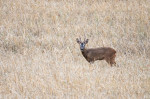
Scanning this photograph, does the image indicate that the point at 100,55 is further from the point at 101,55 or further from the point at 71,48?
the point at 71,48

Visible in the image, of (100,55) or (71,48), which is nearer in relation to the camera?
(100,55)

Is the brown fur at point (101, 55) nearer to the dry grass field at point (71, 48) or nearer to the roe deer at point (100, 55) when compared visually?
the roe deer at point (100, 55)

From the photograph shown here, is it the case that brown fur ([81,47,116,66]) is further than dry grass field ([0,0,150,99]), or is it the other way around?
brown fur ([81,47,116,66])

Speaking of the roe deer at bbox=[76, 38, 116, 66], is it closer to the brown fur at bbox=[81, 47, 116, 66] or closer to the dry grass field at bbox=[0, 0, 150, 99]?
the brown fur at bbox=[81, 47, 116, 66]

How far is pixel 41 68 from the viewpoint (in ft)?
31.7

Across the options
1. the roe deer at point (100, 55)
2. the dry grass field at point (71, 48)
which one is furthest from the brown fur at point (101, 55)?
the dry grass field at point (71, 48)

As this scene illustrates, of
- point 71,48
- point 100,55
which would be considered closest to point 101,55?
point 100,55

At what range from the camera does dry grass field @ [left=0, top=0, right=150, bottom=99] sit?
815 centimetres

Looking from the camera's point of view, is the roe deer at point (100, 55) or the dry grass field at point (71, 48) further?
the roe deer at point (100, 55)

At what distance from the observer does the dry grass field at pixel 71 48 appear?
8.15 m

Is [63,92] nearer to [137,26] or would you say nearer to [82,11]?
[137,26]

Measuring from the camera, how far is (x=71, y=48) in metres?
12.6

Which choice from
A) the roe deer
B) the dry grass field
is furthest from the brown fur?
the dry grass field

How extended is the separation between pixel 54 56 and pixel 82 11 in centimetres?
570
